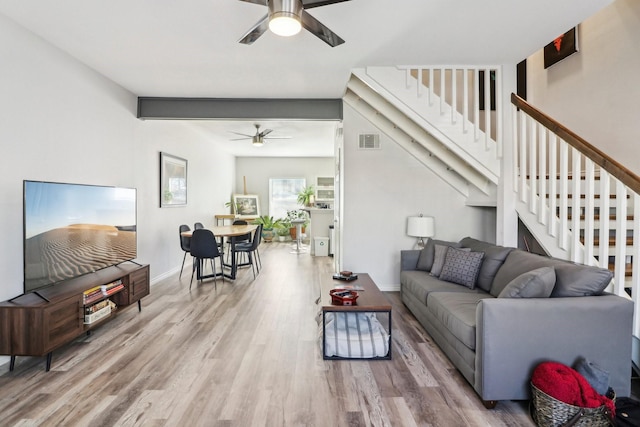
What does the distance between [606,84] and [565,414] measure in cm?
351

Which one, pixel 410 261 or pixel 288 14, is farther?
pixel 410 261

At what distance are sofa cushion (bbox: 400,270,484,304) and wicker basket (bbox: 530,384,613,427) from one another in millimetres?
1340

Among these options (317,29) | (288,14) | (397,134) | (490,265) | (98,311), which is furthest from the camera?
(397,134)

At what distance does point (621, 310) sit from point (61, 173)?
447 cm

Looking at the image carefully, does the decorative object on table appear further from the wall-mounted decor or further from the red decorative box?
the wall-mounted decor

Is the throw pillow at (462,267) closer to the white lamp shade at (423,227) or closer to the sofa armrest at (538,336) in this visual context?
the white lamp shade at (423,227)

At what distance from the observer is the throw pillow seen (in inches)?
131

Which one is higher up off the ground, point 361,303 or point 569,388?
point 361,303

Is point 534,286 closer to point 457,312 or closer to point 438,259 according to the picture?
point 457,312

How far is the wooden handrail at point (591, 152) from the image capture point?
2418 mm

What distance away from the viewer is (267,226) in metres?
10.0

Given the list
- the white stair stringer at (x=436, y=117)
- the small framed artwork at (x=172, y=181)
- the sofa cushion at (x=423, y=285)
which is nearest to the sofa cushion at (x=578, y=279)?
the sofa cushion at (x=423, y=285)

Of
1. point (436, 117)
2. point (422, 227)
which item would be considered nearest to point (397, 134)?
point (436, 117)

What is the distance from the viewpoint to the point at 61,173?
3219mm
